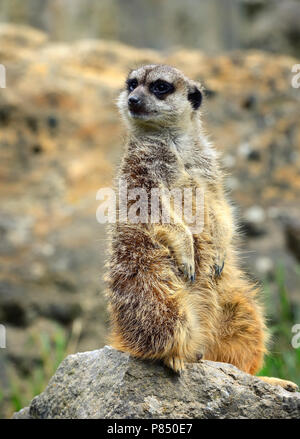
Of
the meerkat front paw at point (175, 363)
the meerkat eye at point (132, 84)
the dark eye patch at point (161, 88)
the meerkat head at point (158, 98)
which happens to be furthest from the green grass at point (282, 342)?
the meerkat eye at point (132, 84)

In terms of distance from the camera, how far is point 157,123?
11.0 ft

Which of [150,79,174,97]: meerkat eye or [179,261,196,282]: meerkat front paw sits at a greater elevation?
[150,79,174,97]: meerkat eye

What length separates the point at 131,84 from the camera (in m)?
3.69

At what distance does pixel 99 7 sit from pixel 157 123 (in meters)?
7.48

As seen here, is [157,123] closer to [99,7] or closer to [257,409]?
[257,409]

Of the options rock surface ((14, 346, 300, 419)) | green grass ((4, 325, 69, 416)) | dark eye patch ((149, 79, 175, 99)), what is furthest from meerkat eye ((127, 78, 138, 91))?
green grass ((4, 325, 69, 416))

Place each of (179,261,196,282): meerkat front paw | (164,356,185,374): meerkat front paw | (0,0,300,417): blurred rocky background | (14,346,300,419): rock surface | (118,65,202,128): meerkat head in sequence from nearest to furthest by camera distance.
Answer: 1. (14,346,300,419): rock surface
2. (164,356,185,374): meerkat front paw
3. (179,261,196,282): meerkat front paw
4. (118,65,202,128): meerkat head
5. (0,0,300,417): blurred rocky background

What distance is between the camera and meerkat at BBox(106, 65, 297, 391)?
263 cm

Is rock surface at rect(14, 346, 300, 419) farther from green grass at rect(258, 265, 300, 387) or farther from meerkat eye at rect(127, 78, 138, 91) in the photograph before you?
meerkat eye at rect(127, 78, 138, 91)

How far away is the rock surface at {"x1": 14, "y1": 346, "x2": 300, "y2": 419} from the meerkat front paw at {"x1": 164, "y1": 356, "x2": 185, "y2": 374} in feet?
0.08

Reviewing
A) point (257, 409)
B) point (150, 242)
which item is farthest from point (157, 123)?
point (257, 409)

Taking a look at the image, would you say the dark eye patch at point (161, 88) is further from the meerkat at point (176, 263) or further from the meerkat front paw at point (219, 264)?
the meerkat front paw at point (219, 264)

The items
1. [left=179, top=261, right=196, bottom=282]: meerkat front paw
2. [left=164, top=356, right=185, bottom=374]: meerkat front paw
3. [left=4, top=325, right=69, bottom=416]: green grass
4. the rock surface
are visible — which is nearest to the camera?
the rock surface

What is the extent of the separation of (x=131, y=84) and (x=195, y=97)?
0.38 metres
